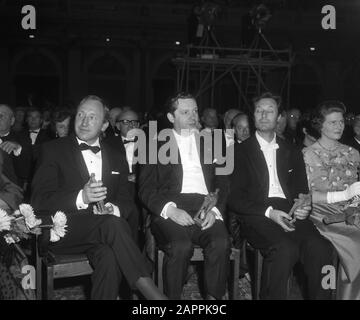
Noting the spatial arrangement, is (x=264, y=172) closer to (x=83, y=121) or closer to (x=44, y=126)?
(x=83, y=121)

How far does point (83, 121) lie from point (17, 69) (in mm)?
14260

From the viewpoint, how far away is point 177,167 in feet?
13.0

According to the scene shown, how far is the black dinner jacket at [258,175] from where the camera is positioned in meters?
3.94

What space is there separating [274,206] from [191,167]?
2.39ft

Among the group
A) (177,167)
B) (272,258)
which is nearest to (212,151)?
(177,167)

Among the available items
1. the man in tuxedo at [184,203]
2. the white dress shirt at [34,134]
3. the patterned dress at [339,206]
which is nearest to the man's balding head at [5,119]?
the white dress shirt at [34,134]

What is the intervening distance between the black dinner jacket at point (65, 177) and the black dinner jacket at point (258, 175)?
0.87 m

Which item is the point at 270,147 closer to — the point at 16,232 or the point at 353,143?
the point at 16,232

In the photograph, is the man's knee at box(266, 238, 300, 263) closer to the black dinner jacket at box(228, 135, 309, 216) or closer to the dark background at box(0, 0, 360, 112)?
the black dinner jacket at box(228, 135, 309, 216)

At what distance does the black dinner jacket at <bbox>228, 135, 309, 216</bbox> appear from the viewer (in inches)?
155

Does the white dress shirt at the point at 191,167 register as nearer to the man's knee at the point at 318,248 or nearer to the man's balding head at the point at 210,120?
the man's knee at the point at 318,248

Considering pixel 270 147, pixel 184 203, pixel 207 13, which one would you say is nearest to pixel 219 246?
pixel 184 203

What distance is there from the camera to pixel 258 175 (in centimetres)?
394

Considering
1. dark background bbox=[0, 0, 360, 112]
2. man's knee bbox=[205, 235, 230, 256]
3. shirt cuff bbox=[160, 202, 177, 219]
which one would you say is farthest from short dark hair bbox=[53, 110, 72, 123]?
dark background bbox=[0, 0, 360, 112]
